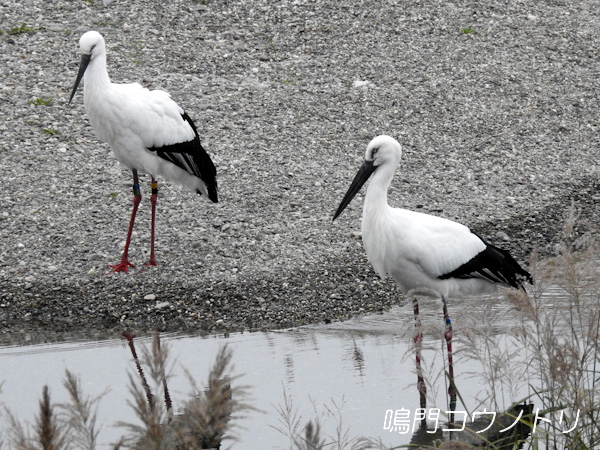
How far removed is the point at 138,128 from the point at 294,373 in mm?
2993

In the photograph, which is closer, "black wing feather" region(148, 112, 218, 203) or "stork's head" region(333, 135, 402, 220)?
"stork's head" region(333, 135, 402, 220)

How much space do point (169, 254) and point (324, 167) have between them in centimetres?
233

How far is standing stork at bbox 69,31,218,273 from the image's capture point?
8.66 meters

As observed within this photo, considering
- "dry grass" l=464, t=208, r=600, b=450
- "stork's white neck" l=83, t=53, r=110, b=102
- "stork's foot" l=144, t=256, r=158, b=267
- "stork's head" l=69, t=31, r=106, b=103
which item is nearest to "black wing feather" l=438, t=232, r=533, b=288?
"dry grass" l=464, t=208, r=600, b=450

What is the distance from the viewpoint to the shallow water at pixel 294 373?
5.98 metres

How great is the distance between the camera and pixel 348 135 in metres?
11.2

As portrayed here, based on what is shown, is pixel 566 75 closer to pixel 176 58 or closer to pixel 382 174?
pixel 176 58

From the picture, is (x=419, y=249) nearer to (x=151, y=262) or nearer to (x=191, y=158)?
(x=151, y=262)

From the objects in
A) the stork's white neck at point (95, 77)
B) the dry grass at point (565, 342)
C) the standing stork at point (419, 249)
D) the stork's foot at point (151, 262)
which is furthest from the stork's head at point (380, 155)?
the stork's white neck at point (95, 77)

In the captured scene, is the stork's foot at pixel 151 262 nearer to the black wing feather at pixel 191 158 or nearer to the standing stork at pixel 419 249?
the black wing feather at pixel 191 158

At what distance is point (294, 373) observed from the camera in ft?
22.2

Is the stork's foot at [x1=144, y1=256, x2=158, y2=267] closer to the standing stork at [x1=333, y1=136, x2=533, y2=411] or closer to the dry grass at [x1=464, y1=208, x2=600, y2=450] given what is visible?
the standing stork at [x1=333, y1=136, x2=533, y2=411]

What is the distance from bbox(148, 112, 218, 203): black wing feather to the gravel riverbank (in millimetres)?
521

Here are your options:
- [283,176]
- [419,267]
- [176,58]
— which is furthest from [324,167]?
[419,267]
